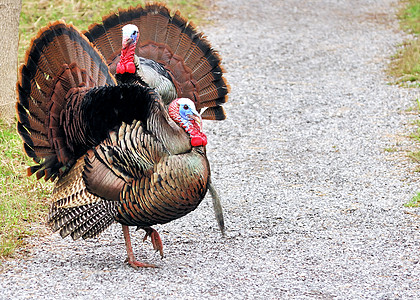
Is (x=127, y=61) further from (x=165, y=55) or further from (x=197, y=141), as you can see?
(x=197, y=141)

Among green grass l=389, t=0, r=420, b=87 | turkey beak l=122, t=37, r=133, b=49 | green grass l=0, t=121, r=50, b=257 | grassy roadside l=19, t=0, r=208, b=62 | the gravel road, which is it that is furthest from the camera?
grassy roadside l=19, t=0, r=208, b=62

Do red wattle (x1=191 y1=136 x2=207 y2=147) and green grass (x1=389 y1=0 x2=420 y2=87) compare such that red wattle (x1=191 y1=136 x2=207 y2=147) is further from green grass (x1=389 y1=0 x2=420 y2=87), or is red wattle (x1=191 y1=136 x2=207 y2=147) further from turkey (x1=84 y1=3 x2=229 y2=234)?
green grass (x1=389 y1=0 x2=420 y2=87)

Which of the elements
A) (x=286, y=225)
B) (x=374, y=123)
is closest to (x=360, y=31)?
(x=374, y=123)

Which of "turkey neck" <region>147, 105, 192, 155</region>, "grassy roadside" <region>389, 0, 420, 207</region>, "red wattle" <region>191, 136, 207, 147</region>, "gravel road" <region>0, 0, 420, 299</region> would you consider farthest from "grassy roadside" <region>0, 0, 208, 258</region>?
"grassy roadside" <region>389, 0, 420, 207</region>

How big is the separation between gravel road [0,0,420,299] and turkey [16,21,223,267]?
15.9 inches

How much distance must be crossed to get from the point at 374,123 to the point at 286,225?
325 centimetres

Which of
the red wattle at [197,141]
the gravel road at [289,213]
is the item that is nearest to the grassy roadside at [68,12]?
the gravel road at [289,213]

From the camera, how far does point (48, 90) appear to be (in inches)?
179

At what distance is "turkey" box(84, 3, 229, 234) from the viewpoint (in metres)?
6.05

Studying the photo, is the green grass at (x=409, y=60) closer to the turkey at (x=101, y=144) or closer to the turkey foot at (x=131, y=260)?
the turkey at (x=101, y=144)

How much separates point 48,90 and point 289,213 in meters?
2.27

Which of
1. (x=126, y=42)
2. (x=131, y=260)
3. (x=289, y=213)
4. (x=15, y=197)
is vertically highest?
(x=126, y=42)

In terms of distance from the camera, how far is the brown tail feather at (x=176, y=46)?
6062 millimetres

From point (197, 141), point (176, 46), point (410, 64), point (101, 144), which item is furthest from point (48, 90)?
point (410, 64)
